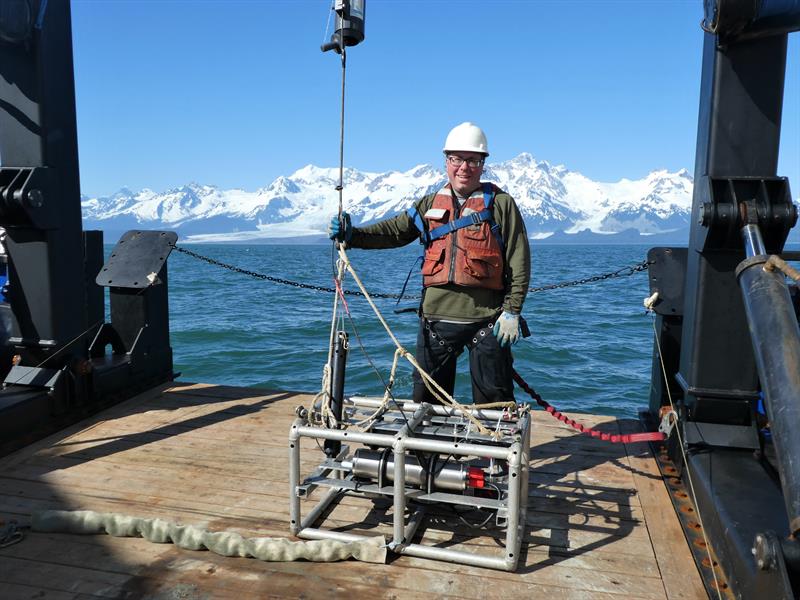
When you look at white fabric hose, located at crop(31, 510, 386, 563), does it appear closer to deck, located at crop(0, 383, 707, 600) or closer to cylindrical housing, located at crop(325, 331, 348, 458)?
deck, located at crop(0, 383, 707, 600)

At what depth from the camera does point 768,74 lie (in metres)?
3.86

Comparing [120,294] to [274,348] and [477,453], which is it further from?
[274,348]

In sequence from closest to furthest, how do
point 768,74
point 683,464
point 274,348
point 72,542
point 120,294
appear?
point 72,542 < point 768,74 < point 683,464 < point 120,294 < point 274,348

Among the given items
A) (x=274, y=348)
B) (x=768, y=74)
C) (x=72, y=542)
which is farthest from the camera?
(x=274, y=348)

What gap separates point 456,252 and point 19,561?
301cm

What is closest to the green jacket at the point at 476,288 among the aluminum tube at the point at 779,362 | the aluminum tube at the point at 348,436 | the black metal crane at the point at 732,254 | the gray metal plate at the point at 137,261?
the black metal crane at the point at 732,254

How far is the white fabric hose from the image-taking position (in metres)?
3.47

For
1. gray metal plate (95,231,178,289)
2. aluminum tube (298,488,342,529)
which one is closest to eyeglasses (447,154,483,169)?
aluminum tube (298,488,342,529)

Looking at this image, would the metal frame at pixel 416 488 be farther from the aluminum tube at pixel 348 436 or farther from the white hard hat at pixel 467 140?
the white hard hat at pixel 467 140

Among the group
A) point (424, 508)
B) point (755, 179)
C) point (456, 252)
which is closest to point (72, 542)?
point (424, 508)

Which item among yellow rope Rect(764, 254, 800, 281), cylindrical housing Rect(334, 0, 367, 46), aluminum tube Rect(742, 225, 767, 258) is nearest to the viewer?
yellow rope Rect(764, 254, 800, 281)

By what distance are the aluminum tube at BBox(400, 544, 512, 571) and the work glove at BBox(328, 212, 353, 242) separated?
6.49 feet

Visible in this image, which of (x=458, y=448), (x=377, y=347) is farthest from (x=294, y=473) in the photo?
(x=377, y=347)

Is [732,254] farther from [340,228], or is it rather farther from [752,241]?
[340,228]
